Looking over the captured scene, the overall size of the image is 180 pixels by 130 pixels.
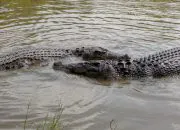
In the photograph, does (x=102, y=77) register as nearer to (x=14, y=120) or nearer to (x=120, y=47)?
(x=120, y=47)

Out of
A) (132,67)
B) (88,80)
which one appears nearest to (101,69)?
(88,80)

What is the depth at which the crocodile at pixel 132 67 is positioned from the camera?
22.6 feet

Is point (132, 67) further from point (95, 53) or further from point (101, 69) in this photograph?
point (95, 53)

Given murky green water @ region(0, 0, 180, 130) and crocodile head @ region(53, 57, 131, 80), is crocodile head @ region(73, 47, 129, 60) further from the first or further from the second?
crocodile head @ region(53, 57, 131, 80)

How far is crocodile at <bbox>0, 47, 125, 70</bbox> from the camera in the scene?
7375mm

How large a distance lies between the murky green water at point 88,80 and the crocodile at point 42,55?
0.32 metres

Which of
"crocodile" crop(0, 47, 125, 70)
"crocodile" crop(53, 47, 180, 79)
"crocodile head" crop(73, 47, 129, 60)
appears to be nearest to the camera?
"crocodile" crop(53, 47, 180, 79)

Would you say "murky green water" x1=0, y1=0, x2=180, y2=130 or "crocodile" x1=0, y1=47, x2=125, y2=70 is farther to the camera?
"crocodile" x1=0, y1=47, x2=125, y2=70

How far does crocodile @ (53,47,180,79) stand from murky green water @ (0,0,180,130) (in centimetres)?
24

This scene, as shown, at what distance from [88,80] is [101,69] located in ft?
1.28

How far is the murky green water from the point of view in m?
5.09

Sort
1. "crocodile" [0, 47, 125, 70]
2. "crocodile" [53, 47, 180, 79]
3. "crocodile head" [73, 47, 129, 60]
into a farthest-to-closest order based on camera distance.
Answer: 1. "crocodile head" [73, 47, 129, 60]
2. "crocodile" [0, 47, 125, 70]
3. "crocodile" [53, 47, 180, 79]

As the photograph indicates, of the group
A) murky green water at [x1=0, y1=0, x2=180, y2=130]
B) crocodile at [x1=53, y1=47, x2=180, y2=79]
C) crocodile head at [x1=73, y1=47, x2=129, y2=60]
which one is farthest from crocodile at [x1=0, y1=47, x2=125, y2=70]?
crocodile at [x1=53, y1=47, x2=180, y2=79]

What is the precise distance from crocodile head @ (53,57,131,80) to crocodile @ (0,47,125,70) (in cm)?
73
